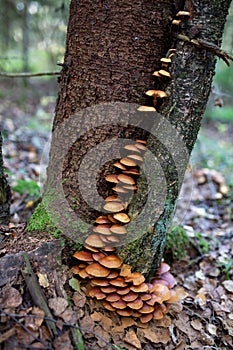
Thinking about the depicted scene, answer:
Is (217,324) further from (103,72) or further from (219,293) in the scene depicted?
(103,72)

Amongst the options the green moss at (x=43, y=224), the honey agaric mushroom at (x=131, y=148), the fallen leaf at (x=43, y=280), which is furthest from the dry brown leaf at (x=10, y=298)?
the honey agaric mushroom at (x=131, y=148)

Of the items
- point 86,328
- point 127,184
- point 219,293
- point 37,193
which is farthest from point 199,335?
point 37,193

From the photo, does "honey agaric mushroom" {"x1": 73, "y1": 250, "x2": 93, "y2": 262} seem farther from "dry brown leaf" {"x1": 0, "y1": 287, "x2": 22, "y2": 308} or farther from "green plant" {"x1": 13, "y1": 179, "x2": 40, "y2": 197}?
"green plant" {"x1": 13, "y1": 179, "x2": 40, "y2": 197}

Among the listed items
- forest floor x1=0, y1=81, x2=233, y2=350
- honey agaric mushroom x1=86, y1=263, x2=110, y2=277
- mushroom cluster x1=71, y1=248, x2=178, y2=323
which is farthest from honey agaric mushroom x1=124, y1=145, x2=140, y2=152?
honey agaric mushroom x1=86, y1=263, x2=110, y2=277

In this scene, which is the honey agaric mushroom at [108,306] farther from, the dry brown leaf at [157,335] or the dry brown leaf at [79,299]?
the dry brown leaf at [157,335]

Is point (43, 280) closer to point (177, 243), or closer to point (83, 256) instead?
point (83, 256)

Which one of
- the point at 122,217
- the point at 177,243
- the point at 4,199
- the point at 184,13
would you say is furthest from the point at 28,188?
the point at 184,13

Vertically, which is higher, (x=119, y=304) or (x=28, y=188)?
(x=119, y=304)
